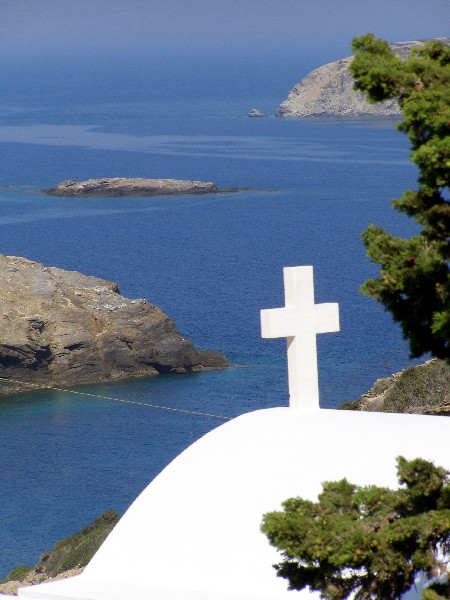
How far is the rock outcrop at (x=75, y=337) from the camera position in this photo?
127 feet

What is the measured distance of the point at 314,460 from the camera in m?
5.53

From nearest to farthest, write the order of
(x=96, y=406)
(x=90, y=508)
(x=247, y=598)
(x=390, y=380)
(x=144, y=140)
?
(x=247, y=598), (x=390, y=380), (x=90, y=508), (x=96, y=406), (x=144, y=140)

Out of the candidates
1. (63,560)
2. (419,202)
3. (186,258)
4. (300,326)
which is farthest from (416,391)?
(186,258)

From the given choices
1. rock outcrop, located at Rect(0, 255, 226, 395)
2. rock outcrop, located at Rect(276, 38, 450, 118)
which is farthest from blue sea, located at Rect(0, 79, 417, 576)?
rock outcrop, located at Rect(276, 38, 450, 118)

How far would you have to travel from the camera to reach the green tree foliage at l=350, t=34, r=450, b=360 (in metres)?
3.81

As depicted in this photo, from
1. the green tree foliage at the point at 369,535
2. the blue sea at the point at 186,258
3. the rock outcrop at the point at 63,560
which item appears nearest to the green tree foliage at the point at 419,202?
the green tree foliage at the point at 369,535

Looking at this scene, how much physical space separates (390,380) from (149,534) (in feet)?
34.6

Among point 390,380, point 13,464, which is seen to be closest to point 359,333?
point 13,464

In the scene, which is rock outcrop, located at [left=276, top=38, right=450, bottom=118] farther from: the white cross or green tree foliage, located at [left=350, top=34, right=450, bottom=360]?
green tree foliage, located at [left=350, top=34, right=450, bottom=360]

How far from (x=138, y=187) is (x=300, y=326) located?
8046cm

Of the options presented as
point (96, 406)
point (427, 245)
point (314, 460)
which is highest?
point (427, 245)

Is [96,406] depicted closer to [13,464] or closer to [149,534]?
[13,464]

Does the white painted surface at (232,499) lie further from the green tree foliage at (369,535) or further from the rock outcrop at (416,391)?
the rock outcrop at (416,391)

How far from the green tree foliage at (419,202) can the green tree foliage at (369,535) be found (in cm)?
54
